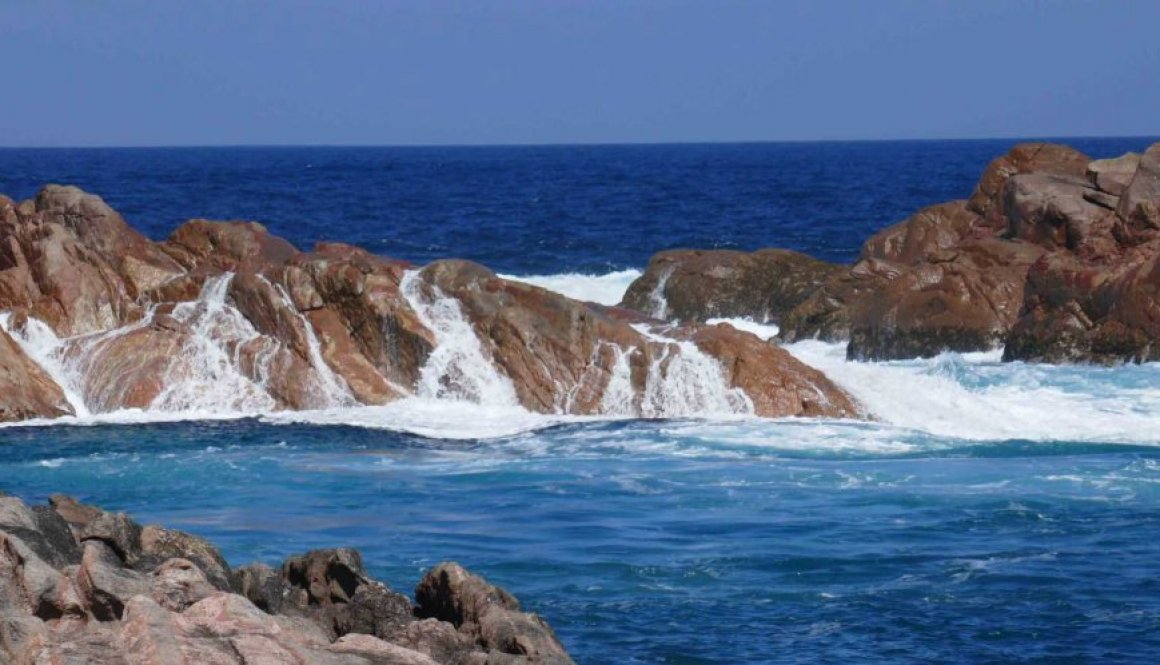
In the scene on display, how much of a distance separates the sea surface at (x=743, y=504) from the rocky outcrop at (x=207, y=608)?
185 cm

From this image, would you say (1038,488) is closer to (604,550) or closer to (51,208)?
(604,550)

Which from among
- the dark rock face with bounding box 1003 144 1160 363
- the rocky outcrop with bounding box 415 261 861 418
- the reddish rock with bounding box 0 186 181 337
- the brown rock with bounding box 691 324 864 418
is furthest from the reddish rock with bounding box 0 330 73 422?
the dark rock face with bounding box 1003 144 1160 363

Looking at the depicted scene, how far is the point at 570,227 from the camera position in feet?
223

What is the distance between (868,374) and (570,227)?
37732 mm

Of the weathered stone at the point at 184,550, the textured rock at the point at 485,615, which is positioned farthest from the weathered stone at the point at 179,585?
the textured rock at the point at 485,615

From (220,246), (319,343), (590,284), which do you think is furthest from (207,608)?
(590,284)

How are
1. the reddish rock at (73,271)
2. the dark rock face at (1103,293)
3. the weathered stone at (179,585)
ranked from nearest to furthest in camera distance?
the weathered stone at (179,585) → the reddish rock at (73,271) → the dark rock face at (1103,293)

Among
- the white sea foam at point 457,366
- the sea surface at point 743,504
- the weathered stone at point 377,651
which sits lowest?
the sea surface at point 743,504

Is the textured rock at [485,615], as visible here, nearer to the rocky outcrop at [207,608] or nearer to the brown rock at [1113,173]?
the rocky outcrop at [207,608]

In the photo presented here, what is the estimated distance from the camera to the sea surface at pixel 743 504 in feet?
55.0

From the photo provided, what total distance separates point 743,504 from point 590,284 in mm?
27698

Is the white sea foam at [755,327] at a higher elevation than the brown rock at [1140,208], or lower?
lower

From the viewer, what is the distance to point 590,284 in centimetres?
4978

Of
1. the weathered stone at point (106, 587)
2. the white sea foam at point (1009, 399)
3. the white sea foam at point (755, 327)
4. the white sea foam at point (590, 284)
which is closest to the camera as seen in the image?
the weathered stone at point (106, 587)
